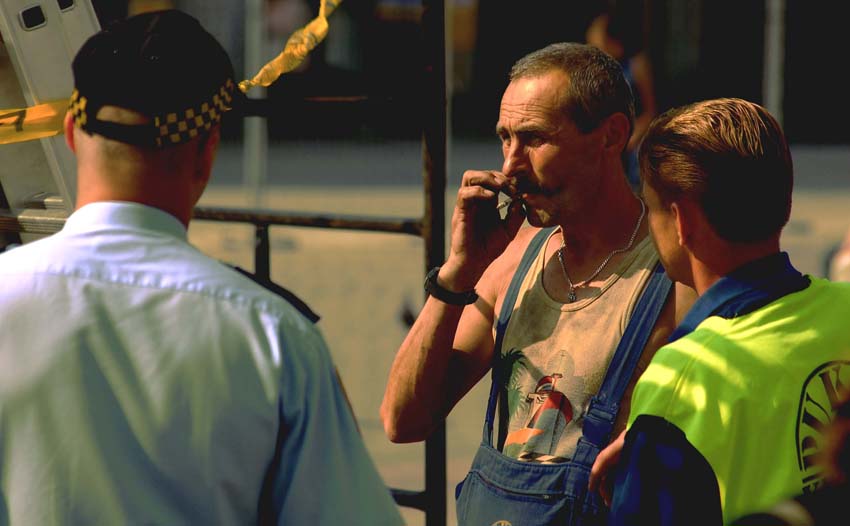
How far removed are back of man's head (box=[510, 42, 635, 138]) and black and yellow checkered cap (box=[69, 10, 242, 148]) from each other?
98 centimetres

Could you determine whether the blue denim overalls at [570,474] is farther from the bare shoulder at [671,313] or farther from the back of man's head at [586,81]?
the back of man's head at [586,81]

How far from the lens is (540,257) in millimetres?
2605

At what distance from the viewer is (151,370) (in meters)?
1.57

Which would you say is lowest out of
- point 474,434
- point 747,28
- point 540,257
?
point 747,28

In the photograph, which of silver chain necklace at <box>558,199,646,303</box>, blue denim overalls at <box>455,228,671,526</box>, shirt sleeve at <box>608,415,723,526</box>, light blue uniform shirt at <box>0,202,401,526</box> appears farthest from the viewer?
silver chain necklace at <box>558,199,646,303</box>

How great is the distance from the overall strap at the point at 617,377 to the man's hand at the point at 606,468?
24cm

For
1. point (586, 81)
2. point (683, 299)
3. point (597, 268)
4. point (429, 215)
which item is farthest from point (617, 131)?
point (429, 215)

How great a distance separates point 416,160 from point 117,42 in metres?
16.1

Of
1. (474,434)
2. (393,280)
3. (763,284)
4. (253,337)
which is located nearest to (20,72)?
(253,337)

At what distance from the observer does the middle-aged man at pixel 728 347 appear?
5.85 ft

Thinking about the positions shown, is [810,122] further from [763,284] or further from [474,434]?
[763,284]

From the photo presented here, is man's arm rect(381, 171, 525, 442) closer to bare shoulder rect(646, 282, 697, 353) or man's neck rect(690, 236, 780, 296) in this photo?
bare shoulder rect(646, 282, 697, 353)

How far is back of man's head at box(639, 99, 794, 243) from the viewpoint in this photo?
6.26ft

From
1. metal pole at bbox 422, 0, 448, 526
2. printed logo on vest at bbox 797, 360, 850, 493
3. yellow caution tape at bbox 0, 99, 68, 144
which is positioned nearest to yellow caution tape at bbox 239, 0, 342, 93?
metal pole at bbox 422, 0, 448, 526
